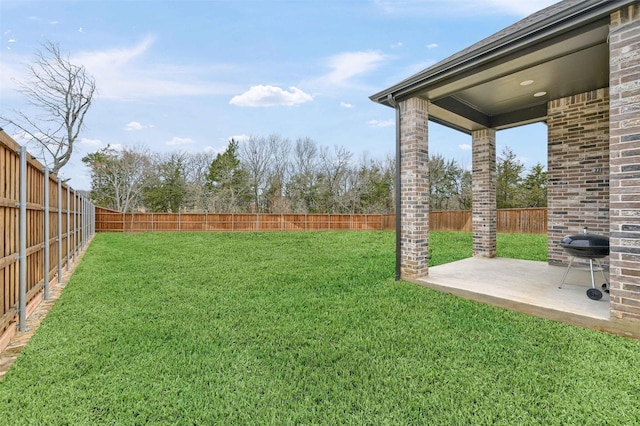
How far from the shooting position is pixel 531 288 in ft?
13.2

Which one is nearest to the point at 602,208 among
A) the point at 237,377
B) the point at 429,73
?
the point at 429,73

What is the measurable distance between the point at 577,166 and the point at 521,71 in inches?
101

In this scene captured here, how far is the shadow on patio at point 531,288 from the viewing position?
303 centimetres

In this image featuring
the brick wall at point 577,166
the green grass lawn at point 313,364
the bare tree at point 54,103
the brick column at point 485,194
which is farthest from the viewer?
the bare tree at point 54,103

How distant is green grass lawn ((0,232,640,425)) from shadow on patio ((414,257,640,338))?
0.15 meters

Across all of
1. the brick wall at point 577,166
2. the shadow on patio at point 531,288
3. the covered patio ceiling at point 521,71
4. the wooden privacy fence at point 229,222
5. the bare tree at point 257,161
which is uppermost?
the bare tree at point 257,161

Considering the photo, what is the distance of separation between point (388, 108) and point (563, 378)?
4.24 metres

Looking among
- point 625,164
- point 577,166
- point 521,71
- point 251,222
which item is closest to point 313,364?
point 625,164

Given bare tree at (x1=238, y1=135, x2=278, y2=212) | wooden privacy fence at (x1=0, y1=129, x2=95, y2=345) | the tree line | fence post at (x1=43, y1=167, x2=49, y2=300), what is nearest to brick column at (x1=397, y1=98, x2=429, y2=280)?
wooden privacy fence at (x1=0, y1=129, x2=95, y2=345)

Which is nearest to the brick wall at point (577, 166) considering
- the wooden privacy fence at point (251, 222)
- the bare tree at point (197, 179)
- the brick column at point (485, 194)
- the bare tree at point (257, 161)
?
the brick column at point (485, 194)

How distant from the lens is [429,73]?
4.09 m

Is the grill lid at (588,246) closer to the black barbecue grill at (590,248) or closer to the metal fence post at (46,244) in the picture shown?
the black barbecue grill at (590,248)

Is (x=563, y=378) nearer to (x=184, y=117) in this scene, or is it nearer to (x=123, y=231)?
(x=123, y=231)

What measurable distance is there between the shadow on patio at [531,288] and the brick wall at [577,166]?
835 mm
